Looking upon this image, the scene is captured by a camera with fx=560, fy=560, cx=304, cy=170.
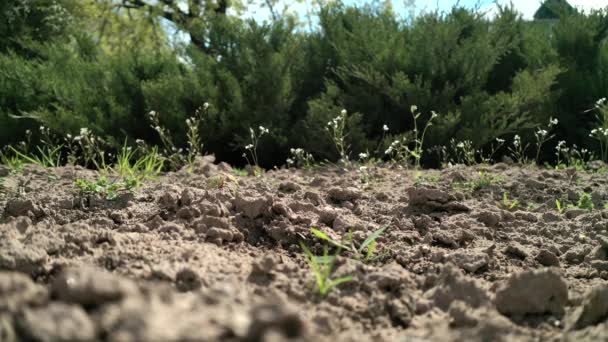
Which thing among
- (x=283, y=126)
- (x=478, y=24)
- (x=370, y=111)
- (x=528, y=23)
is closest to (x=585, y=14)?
(x=528, y=23)

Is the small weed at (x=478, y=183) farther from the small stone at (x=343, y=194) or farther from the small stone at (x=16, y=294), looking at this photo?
the small stone at (x=16, y=294)

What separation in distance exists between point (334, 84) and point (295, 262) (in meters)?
4.11

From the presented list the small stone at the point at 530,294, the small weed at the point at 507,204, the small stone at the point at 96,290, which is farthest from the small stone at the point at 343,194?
the small stone at the point at 96,290

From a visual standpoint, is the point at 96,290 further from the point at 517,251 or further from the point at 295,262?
the point at 517,251

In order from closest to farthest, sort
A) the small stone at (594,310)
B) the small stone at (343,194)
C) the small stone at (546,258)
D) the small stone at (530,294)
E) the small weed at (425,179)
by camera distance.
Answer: the small stone at (594,310)
the small stone at (530,294)
the small stone at (546,258)
the small stone at (343,194)
the small weed at (425,179)

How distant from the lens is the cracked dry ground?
112cm

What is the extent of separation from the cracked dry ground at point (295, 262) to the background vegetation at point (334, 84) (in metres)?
1.89

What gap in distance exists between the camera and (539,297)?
1966 mm

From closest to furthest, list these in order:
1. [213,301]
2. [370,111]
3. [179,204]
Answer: [213,301] → [179,204] → [370,111]

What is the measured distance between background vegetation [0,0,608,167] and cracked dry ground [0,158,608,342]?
6.20 ft

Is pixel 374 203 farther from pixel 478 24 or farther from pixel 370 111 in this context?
pixel 478 24

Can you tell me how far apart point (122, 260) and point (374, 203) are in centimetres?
185

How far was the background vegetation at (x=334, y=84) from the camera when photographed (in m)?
6.25

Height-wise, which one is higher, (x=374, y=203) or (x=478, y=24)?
(x=478, y=24)
